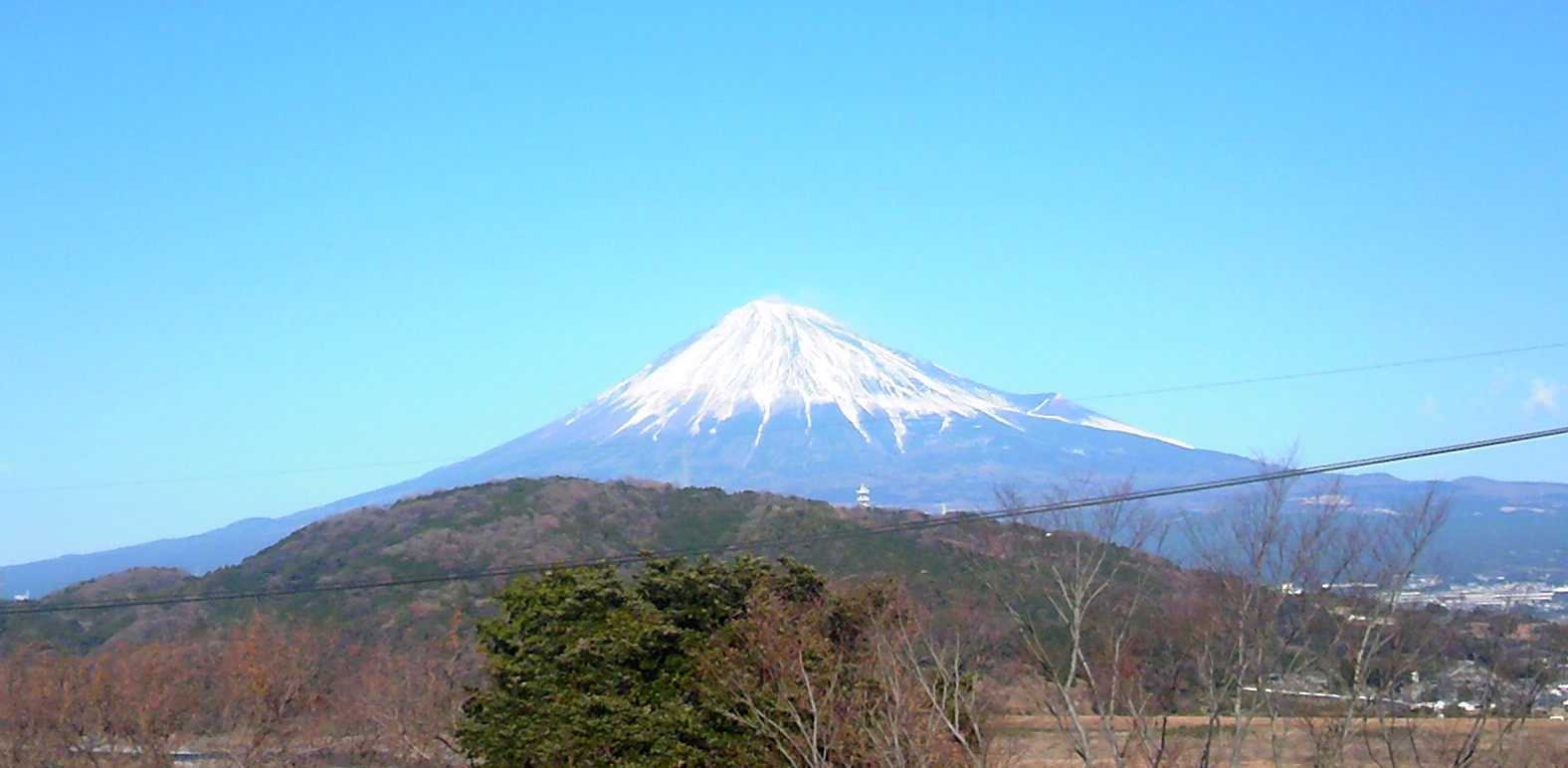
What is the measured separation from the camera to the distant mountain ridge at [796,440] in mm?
76312

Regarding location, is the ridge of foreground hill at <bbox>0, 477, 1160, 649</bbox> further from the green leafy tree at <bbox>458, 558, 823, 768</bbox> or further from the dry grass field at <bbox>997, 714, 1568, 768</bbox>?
the green leafy tree at <bbox>458, 558, 823, 768</bbox>

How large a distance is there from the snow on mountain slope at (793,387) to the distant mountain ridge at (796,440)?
0.50ft

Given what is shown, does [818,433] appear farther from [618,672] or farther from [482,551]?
A: [618,672]

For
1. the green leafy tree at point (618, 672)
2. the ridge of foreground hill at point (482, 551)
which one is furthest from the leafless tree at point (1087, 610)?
the ridge of foreground hill at point (482, 551)

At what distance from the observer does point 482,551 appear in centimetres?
4003

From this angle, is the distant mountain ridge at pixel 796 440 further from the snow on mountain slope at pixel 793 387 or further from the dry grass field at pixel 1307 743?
the dry grass field at pixel 1307 743

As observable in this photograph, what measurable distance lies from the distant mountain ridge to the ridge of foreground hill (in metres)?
22.0

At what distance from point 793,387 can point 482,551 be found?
2287 inches

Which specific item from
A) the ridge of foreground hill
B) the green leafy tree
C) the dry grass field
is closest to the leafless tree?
the dry grass field

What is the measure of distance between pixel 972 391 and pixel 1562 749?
80766 mm

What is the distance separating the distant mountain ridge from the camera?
76.3 meters

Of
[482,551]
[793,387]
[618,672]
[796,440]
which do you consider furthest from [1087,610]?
[793,387]

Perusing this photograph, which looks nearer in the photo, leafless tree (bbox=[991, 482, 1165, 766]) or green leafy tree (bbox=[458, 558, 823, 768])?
leafless tree (bbox=[991, 482, 1165, 766])

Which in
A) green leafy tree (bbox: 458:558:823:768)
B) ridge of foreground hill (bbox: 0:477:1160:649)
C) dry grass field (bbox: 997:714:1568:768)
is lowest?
dry grass field (bbox: 997:714:1568:768)
